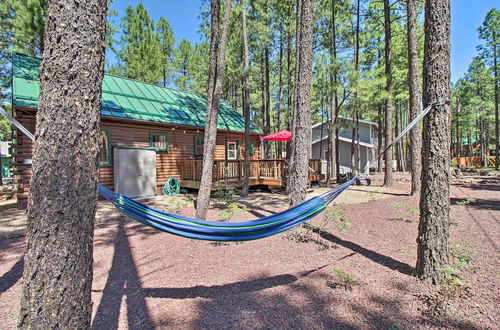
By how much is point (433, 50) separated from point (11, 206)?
435 inches

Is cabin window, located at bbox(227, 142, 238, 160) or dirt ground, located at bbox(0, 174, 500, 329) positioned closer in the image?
dirt ground, located at bbox(0, 174, 500, 329)

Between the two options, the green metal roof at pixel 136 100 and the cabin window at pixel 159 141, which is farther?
A: the cabin window at pixel 159 141

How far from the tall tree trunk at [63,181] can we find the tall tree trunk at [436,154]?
3.04 metres

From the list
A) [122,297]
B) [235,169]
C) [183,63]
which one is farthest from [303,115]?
[183,63]

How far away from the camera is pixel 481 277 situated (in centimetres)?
278

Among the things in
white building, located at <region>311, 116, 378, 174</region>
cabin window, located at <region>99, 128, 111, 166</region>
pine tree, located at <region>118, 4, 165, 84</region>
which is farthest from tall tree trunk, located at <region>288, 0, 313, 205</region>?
white building, located at <region>311, 116, 378, 174</region>

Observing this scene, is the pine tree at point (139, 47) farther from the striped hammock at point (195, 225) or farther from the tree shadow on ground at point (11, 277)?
the striped hammock at point (195, 225)

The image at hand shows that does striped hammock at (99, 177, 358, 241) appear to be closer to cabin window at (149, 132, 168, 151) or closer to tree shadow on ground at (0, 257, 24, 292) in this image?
tree shadow on ground at (0, 257, 24, 292)

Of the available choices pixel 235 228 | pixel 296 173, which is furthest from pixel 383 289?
pixel 296 173

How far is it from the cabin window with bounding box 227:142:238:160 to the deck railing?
237 cm

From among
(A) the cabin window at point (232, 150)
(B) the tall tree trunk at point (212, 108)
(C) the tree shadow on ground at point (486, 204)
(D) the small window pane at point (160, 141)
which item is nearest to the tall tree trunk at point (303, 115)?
(B) the tall tree trunk at point (212, 108)

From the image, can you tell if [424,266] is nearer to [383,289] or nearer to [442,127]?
[383,289]

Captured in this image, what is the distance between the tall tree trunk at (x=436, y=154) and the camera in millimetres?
2639

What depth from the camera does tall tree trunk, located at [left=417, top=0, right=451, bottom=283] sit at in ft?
8.66
